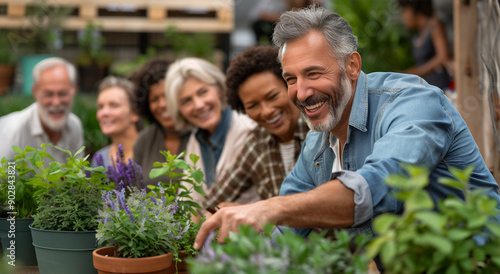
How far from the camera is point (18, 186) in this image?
160 centimetres

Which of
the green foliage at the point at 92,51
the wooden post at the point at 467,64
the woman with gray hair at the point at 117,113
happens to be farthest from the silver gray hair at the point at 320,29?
the green foliage at the point at 92,51

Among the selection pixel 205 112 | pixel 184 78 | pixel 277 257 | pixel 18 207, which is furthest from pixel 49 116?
pixel 277 257

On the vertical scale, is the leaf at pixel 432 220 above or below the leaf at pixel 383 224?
above

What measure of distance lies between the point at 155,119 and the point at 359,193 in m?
2.76

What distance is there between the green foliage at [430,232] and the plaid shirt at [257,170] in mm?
1740

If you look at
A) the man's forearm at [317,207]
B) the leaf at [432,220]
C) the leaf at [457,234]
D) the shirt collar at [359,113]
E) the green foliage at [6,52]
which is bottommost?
the man's forearm at [317,207]

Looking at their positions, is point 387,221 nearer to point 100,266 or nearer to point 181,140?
point 100,266

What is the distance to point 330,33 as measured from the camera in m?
1.62

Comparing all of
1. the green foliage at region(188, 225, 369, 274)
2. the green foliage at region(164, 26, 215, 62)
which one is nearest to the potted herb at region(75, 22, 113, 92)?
the green foliage at region(164, 26, 215, 62)

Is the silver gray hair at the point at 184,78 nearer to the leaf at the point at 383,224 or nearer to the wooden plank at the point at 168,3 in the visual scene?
the wooden plank at the point at 168,3

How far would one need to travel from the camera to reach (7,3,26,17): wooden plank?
5.20 metres

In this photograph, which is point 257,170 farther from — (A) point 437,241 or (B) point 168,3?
(B) point 168,3

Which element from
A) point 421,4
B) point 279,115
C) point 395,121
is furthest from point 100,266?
point 421,4

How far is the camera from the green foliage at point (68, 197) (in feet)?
4.63
